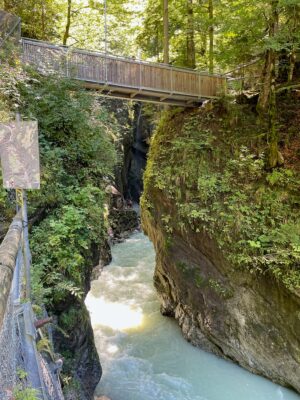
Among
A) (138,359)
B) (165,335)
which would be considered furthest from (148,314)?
(138,359)

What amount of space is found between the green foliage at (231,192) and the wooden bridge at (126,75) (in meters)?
1.33

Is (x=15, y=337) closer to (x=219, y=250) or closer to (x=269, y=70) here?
(x=219, y=250)

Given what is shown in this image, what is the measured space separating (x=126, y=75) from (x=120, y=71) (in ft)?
0.77

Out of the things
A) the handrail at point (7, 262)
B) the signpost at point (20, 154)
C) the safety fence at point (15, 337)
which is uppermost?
the signpost at point (20, 154)

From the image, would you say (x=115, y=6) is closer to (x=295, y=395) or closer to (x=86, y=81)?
(x=86, y=81)

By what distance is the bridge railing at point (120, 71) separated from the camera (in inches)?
348

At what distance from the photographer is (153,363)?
844 cm

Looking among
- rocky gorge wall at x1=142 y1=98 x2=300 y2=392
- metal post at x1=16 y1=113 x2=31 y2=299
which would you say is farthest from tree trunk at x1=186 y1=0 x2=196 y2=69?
metal post at x1=16 y1=113 x2=31 y2=299

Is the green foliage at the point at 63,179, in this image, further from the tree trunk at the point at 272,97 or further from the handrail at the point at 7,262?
the tree trunk at the point at 272,97

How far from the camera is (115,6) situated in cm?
1574

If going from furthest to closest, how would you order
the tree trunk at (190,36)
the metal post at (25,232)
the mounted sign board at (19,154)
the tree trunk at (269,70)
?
1. the tree trunk at (190,36)
2. the tree trunk at (269,70)
3. the metal post at (25,232)
4. the mounted sign board at (19,154)

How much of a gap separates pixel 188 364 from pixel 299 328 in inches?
125

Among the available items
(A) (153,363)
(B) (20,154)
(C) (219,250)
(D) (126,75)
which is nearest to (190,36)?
(D) (126,75)

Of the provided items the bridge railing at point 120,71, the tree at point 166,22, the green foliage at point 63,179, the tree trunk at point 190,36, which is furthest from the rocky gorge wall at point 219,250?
the tree trunk at point 190,36
